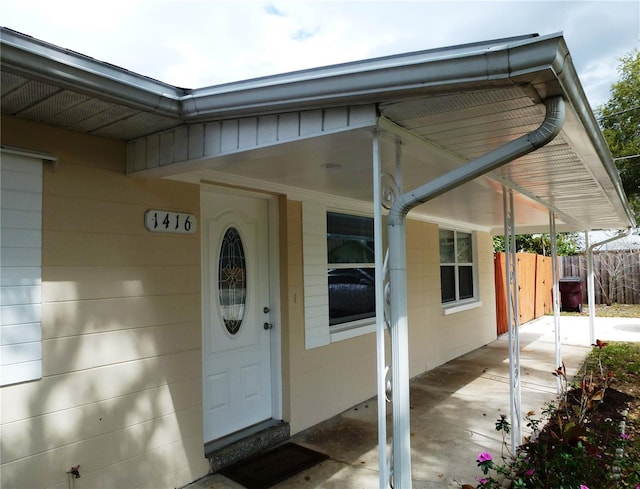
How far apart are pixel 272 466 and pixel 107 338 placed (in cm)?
171

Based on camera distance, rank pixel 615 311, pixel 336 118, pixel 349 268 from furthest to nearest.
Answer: pixel 615 311 < pixel 349 268 < pixel 336 118

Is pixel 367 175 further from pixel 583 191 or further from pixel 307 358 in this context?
pixel 583 191

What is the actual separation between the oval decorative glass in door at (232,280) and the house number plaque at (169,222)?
1.67ft

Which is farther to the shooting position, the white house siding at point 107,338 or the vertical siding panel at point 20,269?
the white house siding at point 107,338

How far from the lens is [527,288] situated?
13.1 m

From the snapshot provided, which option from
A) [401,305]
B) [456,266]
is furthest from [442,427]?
[456,266]

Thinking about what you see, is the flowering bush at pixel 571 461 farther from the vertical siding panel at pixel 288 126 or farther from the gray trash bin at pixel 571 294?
the gray trash bin at pixel 571 294

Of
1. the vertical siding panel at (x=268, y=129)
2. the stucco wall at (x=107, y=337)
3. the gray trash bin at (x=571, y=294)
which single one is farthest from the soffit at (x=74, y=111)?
the gray trash bin at (x=571, y=294)

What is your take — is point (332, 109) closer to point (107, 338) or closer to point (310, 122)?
Answer: point (310, 122)

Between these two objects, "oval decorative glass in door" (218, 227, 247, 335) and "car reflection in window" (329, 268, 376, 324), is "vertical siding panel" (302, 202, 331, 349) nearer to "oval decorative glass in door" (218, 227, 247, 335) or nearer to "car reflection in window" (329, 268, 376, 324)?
"car reflection in window" (329, 268, 376, 324)

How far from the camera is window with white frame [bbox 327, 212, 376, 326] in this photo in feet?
16.5

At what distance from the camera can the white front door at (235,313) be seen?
3.75 meters

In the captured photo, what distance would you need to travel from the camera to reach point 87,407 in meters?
2.75

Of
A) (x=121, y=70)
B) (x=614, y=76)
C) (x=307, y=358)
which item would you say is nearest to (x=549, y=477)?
(x=307, y=358)
